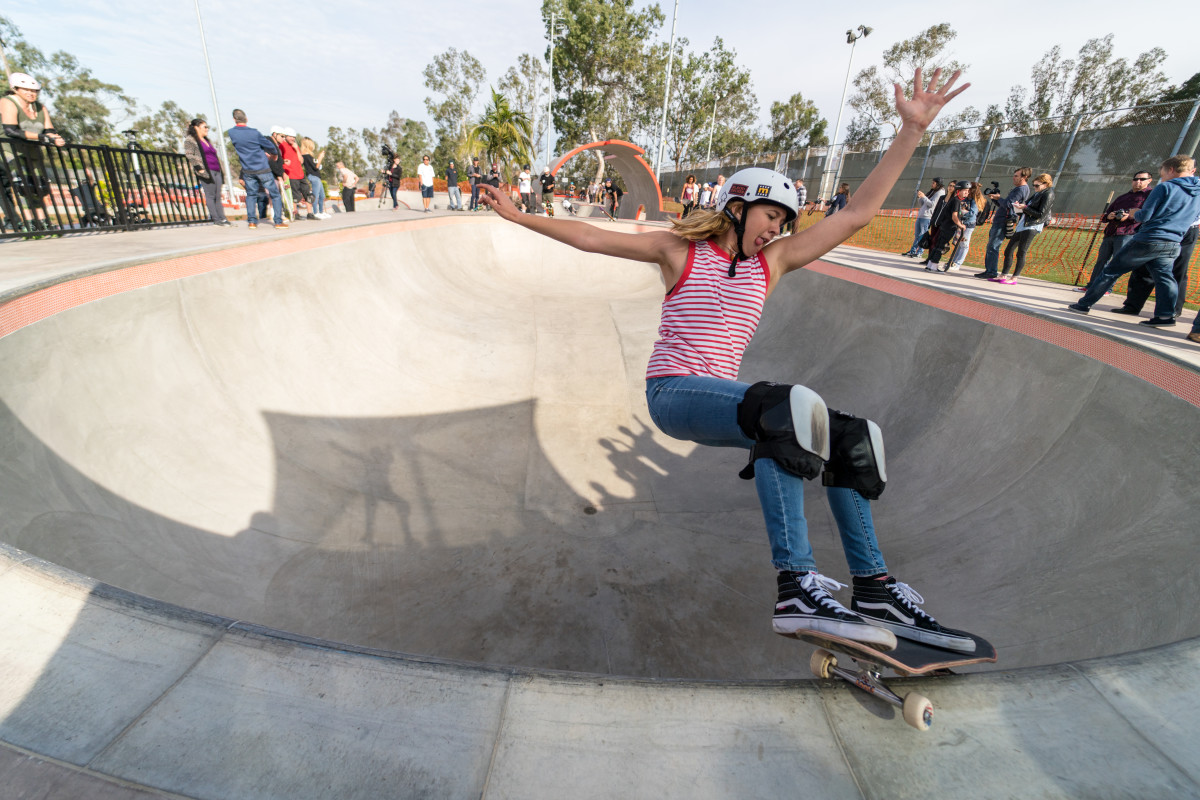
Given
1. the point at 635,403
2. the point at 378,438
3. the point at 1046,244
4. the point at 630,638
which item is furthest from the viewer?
the point at 1046,244

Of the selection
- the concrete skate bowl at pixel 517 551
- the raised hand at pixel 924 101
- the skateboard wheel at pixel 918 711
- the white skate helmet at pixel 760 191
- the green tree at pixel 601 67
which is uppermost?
the green tree at pixel 601 67

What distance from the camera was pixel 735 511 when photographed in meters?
5.13

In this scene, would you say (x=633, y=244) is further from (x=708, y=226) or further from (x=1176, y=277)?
(x=1176, y=277)

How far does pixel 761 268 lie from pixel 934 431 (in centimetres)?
376

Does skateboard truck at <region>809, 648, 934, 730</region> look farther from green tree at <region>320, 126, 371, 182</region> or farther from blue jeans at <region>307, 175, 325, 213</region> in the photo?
green tree at <region>320, 126, 371, 182</region>

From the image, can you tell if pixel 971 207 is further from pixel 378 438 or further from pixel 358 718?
pixel 358 718

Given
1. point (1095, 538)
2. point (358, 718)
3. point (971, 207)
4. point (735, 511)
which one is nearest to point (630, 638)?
point (735, 511)

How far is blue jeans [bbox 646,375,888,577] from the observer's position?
78.2 inches

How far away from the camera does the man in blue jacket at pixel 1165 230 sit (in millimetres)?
5367

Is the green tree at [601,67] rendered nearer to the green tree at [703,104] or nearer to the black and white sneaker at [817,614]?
the green tree at [703,104]

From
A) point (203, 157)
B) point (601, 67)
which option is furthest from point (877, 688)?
point (601, 67)

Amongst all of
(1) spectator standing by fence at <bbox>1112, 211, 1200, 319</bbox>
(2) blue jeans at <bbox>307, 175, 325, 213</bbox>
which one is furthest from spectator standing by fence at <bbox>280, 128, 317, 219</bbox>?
(1) spectator standing by fence at <bbox>1112, 211, 1200, 319</bbox>

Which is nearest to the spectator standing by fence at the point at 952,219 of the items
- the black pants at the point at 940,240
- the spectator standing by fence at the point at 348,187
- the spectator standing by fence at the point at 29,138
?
the black pants at the point at 940,240

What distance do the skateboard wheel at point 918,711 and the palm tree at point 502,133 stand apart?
93.7 feet
